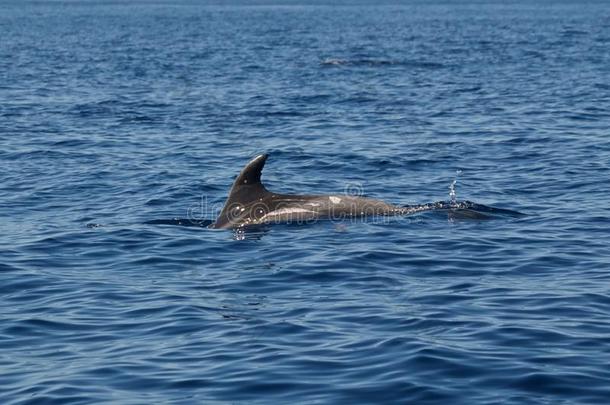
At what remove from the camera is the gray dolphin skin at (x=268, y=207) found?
2089 centimetres

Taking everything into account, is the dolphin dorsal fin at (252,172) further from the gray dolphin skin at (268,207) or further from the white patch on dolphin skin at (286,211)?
the white patch on dolphin skin at (286,211)

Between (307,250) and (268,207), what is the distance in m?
2.25

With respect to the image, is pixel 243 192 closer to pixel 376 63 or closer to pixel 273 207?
pixel 273 207

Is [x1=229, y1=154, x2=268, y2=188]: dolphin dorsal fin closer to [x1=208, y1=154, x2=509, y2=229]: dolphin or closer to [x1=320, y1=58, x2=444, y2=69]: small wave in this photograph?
[x1=208, y1=154, x2=509, y2=229]: dolphin

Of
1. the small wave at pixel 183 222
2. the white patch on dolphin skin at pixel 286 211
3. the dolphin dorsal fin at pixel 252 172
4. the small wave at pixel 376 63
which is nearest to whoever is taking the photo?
the dolphin dorsal fin at pixel 252 172

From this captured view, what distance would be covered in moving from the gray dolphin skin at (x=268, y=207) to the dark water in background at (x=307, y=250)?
0.42 metres

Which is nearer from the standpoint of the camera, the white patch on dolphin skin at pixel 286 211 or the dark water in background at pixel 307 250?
the dark water in background at pixel 307 250

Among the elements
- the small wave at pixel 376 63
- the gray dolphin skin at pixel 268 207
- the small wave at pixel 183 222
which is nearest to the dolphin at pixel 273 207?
the gray dolphin skin at pixel 268 207

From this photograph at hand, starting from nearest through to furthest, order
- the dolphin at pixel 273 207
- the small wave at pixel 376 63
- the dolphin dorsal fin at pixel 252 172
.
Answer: the dolphin dorsal fin at pixel 252 172
the dolphin at pixel 273 207
the small wave at pixel 376 63

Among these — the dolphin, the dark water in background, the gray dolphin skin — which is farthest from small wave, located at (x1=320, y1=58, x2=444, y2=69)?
the gray dolphin skin

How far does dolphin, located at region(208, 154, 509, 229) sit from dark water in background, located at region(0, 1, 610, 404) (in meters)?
0.41

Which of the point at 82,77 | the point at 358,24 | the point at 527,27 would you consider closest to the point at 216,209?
the point at 82,77

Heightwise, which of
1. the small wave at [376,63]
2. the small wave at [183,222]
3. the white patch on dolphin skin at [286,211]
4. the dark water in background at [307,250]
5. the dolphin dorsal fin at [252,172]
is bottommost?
the small wave at [183,222]

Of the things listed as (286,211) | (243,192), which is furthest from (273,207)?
(243,192)
